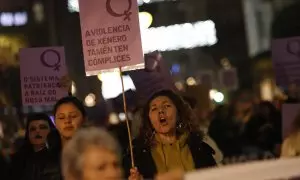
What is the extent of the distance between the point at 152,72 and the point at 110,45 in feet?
5.40

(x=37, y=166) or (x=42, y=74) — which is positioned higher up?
(x=42, y=74)

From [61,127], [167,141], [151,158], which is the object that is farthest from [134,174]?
[61,127]

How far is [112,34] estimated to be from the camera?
5.89 m

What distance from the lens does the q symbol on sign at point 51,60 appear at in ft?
24.5

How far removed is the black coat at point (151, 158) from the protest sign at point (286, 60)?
3727mm

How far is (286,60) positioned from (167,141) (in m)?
4.06

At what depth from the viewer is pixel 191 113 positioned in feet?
18.8

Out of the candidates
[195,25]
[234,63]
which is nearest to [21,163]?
[234,63]

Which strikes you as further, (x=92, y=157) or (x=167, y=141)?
(x=167, y=141)

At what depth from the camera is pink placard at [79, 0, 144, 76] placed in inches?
232

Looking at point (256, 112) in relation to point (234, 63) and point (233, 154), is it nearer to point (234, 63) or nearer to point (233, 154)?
point (233, 154)

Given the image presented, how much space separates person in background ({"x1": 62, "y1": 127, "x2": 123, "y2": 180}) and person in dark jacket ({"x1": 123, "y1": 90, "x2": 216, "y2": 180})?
6.09ft

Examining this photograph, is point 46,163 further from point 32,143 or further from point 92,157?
point 92,157

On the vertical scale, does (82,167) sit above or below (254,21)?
below
